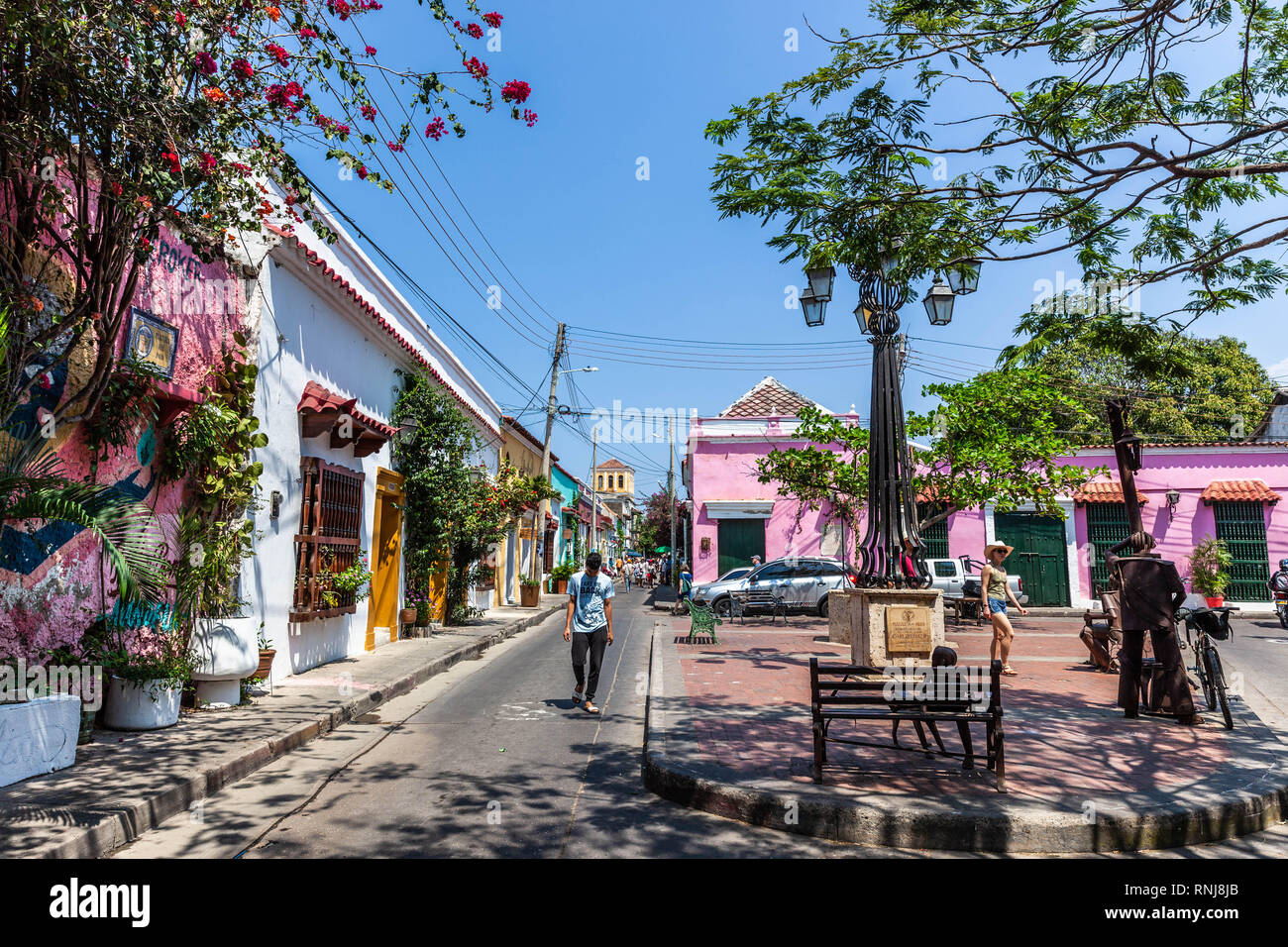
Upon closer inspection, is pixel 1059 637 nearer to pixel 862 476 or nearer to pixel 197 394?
pixel 862 476

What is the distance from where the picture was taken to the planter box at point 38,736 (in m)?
4.88

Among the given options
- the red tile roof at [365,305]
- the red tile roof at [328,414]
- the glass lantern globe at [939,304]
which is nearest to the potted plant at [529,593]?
the red tile roof at [365,305]

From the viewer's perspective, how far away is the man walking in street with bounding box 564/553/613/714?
8477 mm

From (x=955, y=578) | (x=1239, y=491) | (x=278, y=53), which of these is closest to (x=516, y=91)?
(x=278, y=53)

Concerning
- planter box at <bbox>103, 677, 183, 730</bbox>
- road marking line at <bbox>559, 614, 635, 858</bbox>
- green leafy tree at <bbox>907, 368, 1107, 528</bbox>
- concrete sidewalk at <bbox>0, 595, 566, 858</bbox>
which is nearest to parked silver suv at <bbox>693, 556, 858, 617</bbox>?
green leafy tree at <bbox>907, 368, 1107, 528</bbox>

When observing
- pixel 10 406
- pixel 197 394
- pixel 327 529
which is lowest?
pixel 327 529

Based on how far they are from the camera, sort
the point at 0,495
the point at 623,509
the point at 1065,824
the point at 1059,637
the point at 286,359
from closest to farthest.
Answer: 1. the point at 1065,824
2. the point at 0,495
3. the point at 286,359
4. the point at 1059,637
5. the point at 623,509

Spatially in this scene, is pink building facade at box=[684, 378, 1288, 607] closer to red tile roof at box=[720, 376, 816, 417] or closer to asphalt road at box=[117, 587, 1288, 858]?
red tile roof at box=[720, 376, 816, 417]

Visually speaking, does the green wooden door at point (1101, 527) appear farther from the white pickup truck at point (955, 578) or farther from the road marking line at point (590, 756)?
the road marking line at point (590, 756)

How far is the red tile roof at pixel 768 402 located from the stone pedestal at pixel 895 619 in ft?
63.2

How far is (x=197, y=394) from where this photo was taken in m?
7.34

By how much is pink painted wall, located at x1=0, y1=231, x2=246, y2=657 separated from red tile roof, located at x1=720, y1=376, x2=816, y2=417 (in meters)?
21.9
